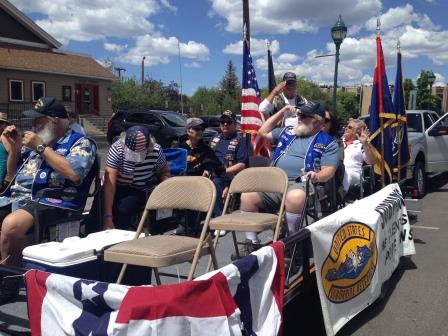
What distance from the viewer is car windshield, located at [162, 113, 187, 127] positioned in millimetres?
18020

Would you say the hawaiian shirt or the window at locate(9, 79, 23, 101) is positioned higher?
A: the window at locate(9, 79, 23, 101)

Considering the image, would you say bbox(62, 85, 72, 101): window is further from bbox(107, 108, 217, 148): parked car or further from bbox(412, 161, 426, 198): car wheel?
bbox(412, 161, 426, 198): car wheel

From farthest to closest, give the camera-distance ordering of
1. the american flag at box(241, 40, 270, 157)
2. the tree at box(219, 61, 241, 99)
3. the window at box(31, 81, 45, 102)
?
the tree at box(219, 61, 241, 99), the window at box(31, 81, 45, 102), the american flag at box(241, 40, 270, 157)

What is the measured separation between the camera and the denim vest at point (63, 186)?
12.8 feet

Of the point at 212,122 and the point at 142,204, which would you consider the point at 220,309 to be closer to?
the point at 142,204

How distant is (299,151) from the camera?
4.85 m

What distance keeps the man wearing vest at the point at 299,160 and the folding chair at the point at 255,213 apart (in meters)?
0.27

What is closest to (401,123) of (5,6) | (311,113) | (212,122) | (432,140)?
(311,113)

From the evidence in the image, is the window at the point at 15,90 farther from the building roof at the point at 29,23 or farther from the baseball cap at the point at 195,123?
the baseball cap at the point at 195,123

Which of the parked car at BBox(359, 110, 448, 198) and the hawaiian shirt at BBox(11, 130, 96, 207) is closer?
the hawaiian shirt at BBox(11, 130, 96, 207)

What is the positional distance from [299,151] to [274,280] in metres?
2.29

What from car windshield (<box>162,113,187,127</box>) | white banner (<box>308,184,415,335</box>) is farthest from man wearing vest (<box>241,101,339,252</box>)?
car windshield (<box>162,113,187,127</box>)

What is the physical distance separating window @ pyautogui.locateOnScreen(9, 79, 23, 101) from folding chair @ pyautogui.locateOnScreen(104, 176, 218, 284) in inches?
1058

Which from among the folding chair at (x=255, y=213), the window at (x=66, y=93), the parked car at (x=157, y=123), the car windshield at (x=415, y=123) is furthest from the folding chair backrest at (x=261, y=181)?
the window at (x=66, y=93)
